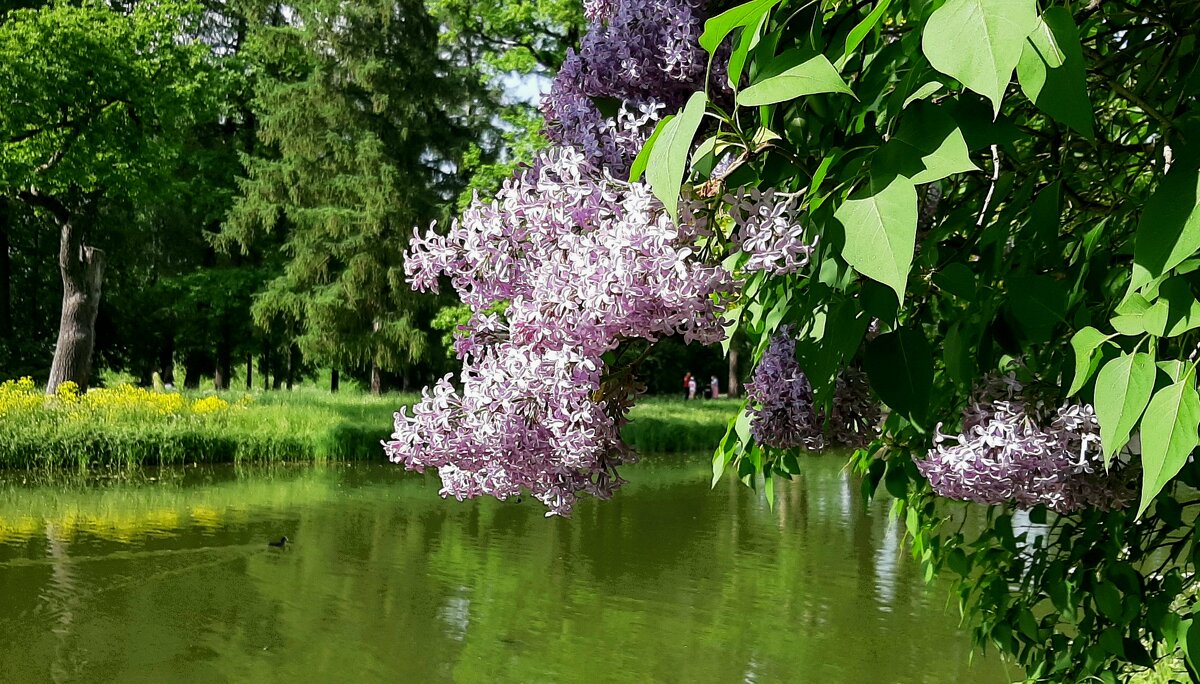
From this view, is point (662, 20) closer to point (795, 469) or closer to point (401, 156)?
point (795, 469)

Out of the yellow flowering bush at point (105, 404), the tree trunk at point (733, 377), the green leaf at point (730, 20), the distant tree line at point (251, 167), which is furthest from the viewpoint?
the tree trunk at point (733, 377)

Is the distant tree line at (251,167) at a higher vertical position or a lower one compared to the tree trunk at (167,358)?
higher

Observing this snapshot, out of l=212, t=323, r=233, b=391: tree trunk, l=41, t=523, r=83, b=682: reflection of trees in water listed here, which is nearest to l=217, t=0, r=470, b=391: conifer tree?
l=212, t=323, r=233, b=391: tree trunk

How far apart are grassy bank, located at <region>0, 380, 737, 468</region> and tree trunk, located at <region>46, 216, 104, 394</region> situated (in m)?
1.00

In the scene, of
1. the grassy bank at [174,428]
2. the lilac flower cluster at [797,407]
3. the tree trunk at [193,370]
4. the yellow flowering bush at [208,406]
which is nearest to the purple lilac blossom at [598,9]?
the lilac flower cluster at [797,407]

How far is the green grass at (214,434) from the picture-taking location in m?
13.3

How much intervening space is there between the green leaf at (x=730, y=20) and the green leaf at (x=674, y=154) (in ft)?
0.22

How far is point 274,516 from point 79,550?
220cm

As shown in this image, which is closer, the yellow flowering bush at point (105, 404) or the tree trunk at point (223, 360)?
the yellow flowering bush at point (105, 404)

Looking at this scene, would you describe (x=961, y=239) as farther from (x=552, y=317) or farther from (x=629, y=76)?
(x=552, y=317)

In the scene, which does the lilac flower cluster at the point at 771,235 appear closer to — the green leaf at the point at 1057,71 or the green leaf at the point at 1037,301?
the green leaf at the point at 1037,301

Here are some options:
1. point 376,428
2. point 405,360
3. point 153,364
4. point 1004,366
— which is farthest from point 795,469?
point 153,364

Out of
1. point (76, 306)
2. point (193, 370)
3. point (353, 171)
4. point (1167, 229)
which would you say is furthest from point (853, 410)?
point (193, 370)

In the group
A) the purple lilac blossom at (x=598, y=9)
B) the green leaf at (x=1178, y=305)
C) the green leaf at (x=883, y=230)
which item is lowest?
the green leaf at (x=1178, y=305)
